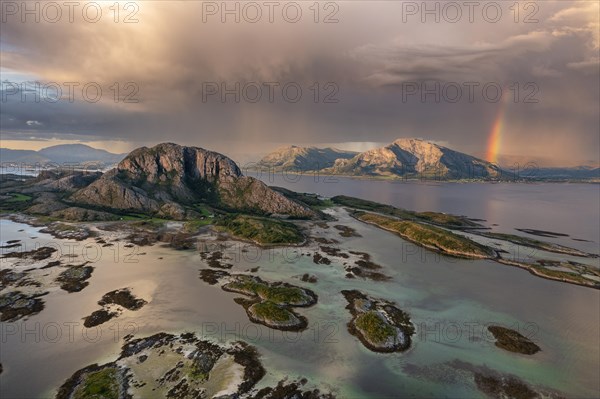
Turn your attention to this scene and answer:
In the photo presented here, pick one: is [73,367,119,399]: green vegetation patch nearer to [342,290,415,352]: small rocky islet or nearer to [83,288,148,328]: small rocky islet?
[83,288,148,328]: small rocky islet

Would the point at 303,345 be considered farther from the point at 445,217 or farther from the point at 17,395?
the point at 445,217

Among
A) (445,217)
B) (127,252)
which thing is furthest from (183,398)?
(445,217)

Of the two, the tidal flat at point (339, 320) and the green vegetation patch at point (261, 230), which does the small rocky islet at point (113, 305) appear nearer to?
the tidal flat at point (339, 320)

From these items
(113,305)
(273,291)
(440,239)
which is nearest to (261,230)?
(273,291)

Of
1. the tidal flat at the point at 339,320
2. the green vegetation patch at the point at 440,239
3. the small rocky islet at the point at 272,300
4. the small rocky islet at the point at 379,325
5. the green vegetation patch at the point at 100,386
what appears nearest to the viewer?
the green vegetation patch at the point at 100,386

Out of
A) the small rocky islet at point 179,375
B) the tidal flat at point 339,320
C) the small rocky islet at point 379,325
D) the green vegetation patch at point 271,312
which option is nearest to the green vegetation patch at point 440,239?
the tidal flat at point 339,320

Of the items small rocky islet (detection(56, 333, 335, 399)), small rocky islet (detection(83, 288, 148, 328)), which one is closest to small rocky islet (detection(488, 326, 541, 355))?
small rocky islet (detection(56, 333, 335, 399))
